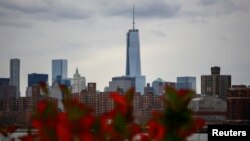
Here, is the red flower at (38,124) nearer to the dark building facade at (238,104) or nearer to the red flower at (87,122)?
the red flower at (87,122)

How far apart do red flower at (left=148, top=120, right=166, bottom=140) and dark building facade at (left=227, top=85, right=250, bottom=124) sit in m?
159

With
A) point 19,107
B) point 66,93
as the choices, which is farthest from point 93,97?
point 66,93

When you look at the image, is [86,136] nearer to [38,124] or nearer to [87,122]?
[87,122]

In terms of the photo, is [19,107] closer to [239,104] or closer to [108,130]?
[239,104]

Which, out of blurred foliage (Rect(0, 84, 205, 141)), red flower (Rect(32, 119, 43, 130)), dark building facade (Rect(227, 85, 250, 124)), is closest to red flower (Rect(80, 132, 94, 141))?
blurred foliage (Rect(0, 84, 205, 141))

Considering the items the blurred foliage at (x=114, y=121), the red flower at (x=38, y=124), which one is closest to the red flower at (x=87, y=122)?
the blurred foliage at (x=114, y=121)

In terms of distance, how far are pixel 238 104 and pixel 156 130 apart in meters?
175

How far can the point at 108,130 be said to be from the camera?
198cm

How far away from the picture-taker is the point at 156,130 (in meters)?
1.95

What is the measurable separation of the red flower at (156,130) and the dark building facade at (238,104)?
6248 inches

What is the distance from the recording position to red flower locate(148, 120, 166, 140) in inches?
75.4

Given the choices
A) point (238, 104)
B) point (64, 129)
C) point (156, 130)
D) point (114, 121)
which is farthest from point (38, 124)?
point (238, 104)

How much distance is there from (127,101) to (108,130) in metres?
0.12

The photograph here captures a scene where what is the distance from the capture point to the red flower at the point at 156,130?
75.4 inches
